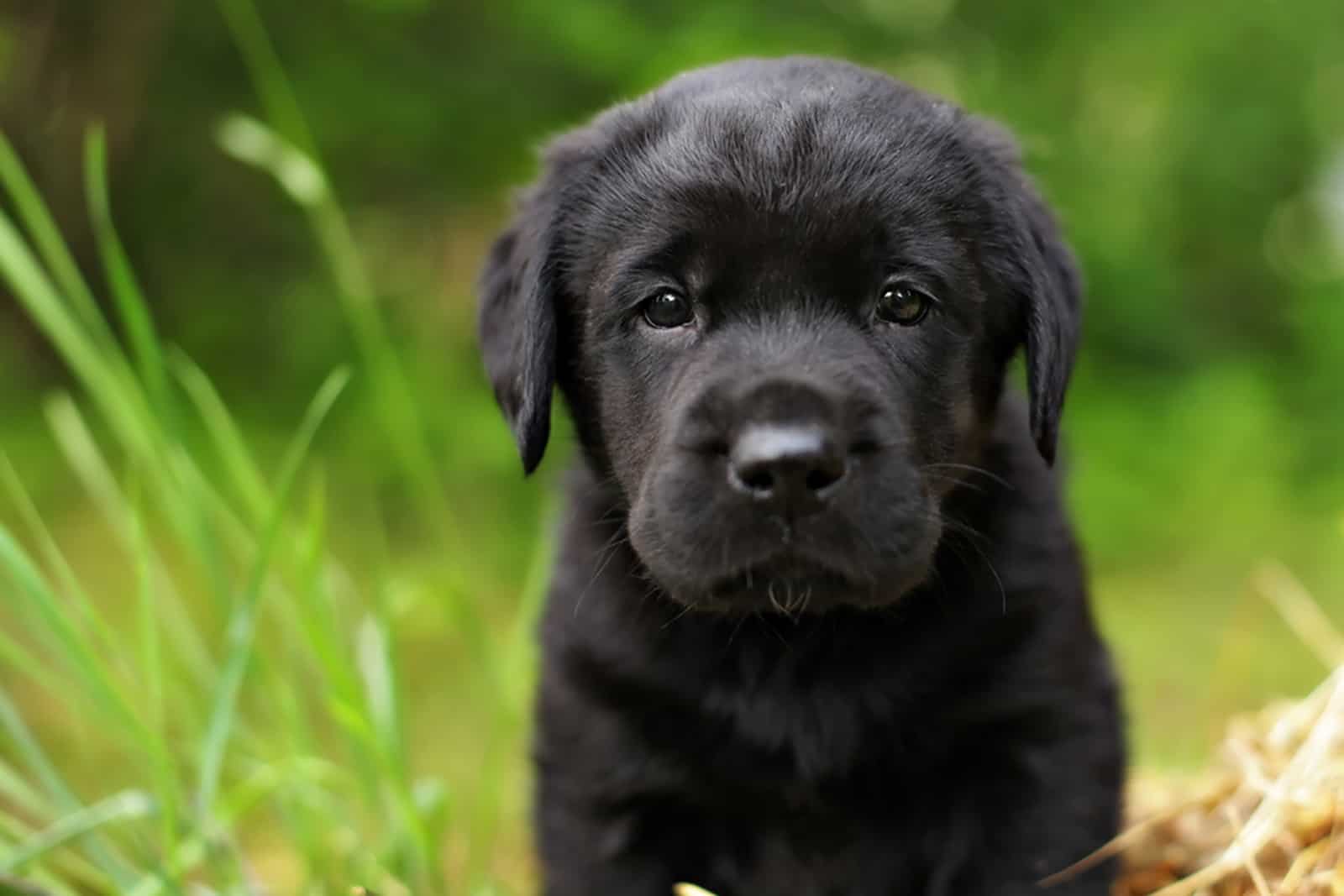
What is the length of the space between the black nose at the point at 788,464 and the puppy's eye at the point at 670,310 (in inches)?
12.4

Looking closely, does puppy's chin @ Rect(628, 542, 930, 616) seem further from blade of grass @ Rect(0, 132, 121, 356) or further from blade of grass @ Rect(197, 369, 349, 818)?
blade of grass @ Rect(0, 132, 121, 356)

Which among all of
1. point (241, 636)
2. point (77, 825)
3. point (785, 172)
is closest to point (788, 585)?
point (785, 172)

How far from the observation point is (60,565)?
8.23ft

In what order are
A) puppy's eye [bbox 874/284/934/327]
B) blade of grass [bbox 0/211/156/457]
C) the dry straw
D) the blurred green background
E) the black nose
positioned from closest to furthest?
1. the black nose
2. the dry straw
3. puppy's eye [bbox 874/284/934/327]
4. blade of grass [bbox 0/211/156/457]
5. the blurred green background

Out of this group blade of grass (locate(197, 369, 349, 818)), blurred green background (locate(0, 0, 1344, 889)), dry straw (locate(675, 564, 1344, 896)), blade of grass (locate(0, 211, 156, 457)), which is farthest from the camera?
blurred green background (locate(0, 0, 1344, 889))

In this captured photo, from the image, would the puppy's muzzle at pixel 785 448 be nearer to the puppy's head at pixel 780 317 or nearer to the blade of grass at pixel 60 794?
the puppy's head at pixel 780 317

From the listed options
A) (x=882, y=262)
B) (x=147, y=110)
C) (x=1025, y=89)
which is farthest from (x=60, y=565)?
(x=1025, y=89)

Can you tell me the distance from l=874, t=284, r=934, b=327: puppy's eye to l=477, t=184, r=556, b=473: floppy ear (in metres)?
0.50

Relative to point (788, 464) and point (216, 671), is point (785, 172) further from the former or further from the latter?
point (216, 671)

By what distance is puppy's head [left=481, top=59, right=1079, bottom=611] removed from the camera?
1.91m

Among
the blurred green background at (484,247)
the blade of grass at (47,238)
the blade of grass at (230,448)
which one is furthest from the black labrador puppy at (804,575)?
the blurred green background at (484,247)

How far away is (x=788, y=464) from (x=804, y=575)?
0.52 ft

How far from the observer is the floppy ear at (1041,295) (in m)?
2.21

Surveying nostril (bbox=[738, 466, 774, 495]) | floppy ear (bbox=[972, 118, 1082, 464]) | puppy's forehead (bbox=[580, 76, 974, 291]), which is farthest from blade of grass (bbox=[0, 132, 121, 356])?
floppy ear (bbox=[972, 118, 1082, 464])
